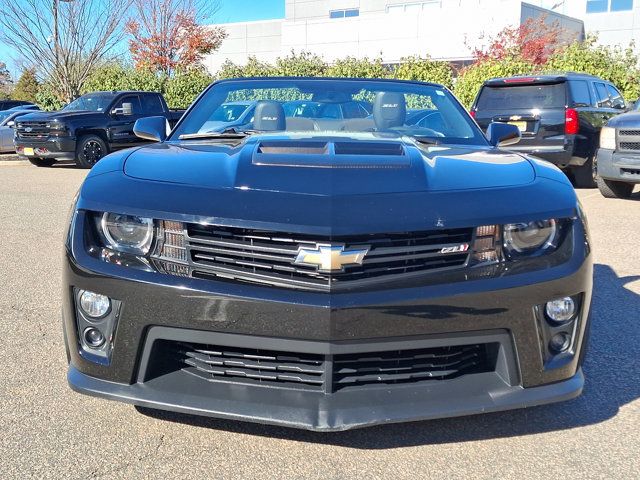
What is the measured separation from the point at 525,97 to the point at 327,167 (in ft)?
29.5

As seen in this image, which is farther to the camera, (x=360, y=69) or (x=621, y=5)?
(x=621, y=5)

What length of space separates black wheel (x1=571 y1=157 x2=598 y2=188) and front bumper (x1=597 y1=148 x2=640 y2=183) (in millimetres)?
1446

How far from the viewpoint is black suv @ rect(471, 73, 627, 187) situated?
10.3 meters

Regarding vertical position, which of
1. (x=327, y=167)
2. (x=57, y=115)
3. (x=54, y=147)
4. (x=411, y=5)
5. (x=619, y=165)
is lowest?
(x=54, y=147)

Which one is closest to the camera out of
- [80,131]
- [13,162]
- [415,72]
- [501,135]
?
[501,135]

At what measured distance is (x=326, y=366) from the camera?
7.54 ft

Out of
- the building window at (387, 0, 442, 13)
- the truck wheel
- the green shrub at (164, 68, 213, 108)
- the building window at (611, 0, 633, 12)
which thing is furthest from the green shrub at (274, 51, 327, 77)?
the building window at (611, 0, 633, 12)

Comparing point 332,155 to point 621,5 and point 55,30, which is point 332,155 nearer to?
point 55,30

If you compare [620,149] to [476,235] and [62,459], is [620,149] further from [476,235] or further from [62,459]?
[62,459]

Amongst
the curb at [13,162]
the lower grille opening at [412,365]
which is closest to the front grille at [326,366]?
the lower grille opening at [412,365]

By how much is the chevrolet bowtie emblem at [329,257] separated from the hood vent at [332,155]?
1.41 feet

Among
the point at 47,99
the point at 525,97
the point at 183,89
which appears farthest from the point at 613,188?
the point at 47,99

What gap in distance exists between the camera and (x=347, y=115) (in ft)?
13.2

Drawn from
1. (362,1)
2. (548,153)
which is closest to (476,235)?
(548,153)
